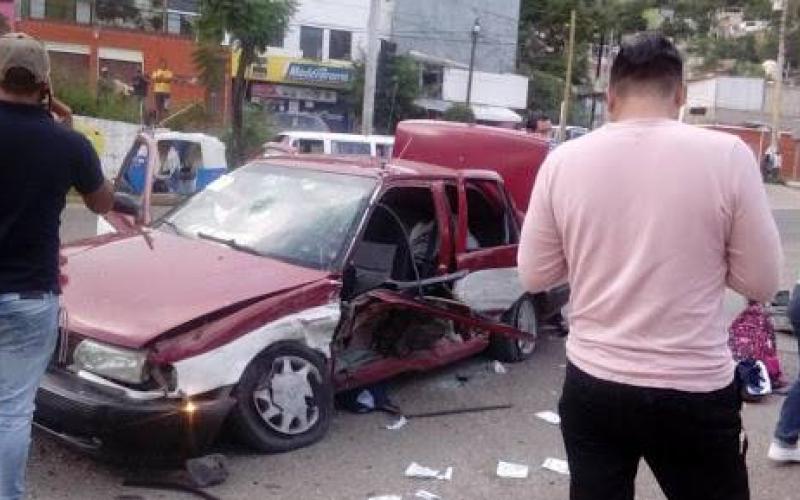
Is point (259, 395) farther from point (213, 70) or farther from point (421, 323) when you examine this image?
point (213, 70)

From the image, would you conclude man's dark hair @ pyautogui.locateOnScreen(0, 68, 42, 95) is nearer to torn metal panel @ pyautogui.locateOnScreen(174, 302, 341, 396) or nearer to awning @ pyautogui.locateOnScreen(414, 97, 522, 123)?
torn metal panel @ pyautogui.locateOnScreen(174, 302, 341, 396)

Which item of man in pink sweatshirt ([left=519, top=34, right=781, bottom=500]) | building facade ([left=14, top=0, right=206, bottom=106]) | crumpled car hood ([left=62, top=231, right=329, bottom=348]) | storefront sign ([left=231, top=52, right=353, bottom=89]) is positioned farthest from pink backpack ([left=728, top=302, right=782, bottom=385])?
storefront sign ([left=231, top=52, right=353, bottom=89])

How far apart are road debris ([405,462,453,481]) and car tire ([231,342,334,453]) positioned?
564mm

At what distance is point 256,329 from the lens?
4852 mm

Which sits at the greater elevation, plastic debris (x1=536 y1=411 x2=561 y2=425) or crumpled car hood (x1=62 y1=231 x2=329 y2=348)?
crumpled car hood (x1=62 y1=231 x2=329 y2=348)

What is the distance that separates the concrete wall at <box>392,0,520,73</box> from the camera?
50969mm

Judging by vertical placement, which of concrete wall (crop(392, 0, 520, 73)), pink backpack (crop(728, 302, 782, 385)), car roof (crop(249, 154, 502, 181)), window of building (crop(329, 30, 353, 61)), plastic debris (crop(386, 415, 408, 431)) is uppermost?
concrete wall (crop(392, 0, 520, 73))

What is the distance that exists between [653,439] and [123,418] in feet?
8.65

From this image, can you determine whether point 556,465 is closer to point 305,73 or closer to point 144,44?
point 144,44

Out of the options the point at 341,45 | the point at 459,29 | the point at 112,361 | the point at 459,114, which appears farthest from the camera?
the point at 459,29

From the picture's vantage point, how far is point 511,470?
5.05 m

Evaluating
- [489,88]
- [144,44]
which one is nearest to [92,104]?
[144,44]

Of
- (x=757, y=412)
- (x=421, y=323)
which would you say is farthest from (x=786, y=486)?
(x=421, y=323)

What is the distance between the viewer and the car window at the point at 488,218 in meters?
7.08
